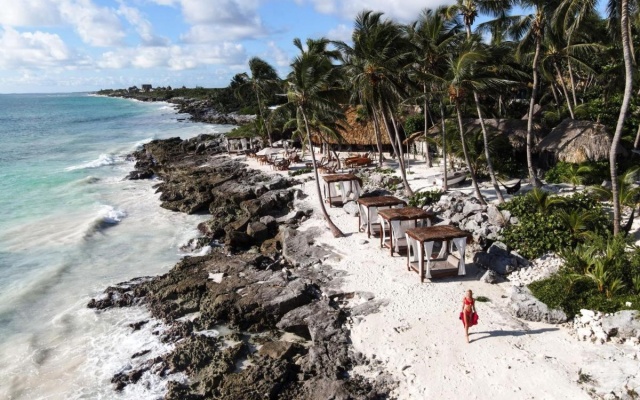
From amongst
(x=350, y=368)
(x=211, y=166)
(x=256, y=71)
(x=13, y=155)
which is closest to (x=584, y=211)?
(x=350, y=368)

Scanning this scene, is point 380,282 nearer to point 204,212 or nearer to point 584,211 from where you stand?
point 584,211

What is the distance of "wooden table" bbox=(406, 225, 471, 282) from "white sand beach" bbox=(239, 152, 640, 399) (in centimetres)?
30

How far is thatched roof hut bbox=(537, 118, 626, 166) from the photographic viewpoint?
20094 millimetres

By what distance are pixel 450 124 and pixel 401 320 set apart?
52.1 feet

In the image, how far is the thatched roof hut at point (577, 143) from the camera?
2009 centimetres

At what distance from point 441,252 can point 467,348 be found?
5.01 meters

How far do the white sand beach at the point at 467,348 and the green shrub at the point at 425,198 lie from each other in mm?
5571

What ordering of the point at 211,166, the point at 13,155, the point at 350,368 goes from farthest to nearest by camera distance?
the point at 13,155, the point at 211,166, the point at 350,368

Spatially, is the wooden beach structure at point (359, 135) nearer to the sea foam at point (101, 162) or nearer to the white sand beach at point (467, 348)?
the white sand beach at point (467, 348)

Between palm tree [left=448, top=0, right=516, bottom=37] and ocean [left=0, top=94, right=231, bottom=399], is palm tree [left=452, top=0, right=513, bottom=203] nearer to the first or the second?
palm tree [left=448, top=0, right=516, bottom=37]

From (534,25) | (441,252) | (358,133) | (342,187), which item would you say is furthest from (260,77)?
(441,252)

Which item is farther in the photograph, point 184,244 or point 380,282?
point 184,244

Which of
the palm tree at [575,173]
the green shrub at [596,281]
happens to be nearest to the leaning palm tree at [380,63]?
the palm tree at [575,173]

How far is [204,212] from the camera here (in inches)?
1065
